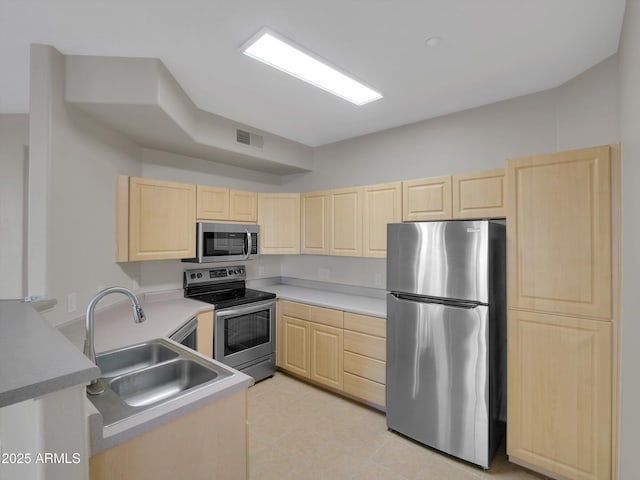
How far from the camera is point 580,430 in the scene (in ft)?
5.73

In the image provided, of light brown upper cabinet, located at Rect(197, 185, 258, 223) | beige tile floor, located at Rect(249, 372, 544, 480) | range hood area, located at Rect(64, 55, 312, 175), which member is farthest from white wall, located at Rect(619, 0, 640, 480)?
light brown upper cabinet, located at Rect(197, 185, 258, 223)

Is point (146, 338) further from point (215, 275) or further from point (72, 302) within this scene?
point (215, 275)

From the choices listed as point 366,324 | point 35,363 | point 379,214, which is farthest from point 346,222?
point 35,363

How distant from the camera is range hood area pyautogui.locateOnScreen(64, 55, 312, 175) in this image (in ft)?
6.34

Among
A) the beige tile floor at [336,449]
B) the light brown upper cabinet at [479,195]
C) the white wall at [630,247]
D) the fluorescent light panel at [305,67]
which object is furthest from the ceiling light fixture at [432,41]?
the beige tile floor at [336,449]

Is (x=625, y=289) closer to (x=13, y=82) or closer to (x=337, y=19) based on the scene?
(x=337, y=19)

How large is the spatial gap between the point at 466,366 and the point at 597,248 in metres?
1.02

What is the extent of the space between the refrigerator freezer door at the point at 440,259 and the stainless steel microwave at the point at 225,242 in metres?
1.62

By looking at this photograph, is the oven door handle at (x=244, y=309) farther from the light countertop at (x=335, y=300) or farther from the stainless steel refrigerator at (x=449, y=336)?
the stainless steel refrigerator at (x=449, y=336)

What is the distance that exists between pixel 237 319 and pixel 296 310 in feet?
1.99

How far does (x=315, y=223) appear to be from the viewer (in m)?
3.43

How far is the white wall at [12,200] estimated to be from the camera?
2854 mm

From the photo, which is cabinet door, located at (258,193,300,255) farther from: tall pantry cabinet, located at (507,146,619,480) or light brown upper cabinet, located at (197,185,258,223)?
tall pantry cabinet, located at (507,146,619,480)

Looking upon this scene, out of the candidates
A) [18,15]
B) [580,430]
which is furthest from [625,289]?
[18,15]
